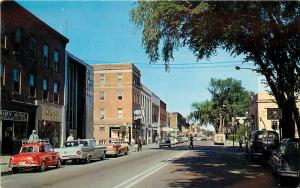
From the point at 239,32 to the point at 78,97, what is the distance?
33.5 meters

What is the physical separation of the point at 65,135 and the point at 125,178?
2726 centimetres

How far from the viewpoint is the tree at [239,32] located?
17.0 m

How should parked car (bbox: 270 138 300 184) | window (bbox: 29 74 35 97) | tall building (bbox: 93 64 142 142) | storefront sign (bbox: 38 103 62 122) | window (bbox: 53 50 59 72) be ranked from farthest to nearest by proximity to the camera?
tall building (bbox: 93 64 142 142)
window (bbox: 53 50 59 72)
storefront sign (bbox: 38 103 62 122)
window (bbox: 29 74 35 97)
parked car (bbox: 270 138 300 184)

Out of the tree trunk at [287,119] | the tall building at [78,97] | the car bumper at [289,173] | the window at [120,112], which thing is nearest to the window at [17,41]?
the tall building at [78,97]

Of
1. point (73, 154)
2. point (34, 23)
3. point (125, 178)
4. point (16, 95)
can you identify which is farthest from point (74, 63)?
point (125, 178)

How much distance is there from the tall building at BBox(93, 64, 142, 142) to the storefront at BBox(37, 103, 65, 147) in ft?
118

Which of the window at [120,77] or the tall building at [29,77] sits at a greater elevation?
the window at [120,77]

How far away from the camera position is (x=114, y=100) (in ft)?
264

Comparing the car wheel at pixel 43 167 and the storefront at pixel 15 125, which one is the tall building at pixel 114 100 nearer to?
the storefront at pixel 15 125

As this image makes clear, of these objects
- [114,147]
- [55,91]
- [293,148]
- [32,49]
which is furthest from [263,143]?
[55,91]

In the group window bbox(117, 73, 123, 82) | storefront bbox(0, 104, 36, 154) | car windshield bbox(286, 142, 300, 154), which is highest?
window bbox(117, 73, 123, 82)

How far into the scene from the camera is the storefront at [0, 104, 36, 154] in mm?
32250

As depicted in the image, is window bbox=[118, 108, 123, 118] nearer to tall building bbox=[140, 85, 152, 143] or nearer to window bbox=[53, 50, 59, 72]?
tall building bbox=[140, 85, 152, 143]

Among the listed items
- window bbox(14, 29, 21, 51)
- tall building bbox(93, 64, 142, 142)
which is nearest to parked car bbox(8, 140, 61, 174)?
window bbox(14, 29, 21, 51)
